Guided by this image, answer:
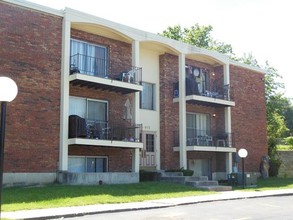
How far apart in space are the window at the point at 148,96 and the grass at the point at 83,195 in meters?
6.64

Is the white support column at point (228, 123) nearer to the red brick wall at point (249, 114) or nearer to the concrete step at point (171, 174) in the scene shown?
the red brick wall at point (249, 114)

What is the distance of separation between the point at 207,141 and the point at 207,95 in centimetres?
269

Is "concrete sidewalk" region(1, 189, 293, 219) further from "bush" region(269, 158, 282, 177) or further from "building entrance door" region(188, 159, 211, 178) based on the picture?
"bush" region(269, 158, 282, 177)

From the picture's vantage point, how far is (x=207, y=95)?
25781 mm

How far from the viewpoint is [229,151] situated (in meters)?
26.0

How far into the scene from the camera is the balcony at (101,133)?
1894 centimetres

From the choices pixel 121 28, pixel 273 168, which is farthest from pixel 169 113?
pixel 273 168

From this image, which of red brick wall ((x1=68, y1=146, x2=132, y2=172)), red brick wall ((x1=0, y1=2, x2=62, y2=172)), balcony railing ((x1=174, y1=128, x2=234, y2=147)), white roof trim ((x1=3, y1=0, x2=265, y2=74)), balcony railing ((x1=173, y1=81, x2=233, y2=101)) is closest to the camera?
red brick wall ((x1=0, y1=2, x2=62, y2=172))

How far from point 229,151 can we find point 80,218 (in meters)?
16.2

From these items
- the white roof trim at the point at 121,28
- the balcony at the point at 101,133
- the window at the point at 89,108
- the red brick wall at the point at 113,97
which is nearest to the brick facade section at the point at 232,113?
the white roof trim at the point at 121,28

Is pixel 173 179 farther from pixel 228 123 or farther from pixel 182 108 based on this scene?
pixel 228 123

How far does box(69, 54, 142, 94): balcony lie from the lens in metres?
19.5

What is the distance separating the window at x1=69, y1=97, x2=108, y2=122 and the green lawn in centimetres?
422

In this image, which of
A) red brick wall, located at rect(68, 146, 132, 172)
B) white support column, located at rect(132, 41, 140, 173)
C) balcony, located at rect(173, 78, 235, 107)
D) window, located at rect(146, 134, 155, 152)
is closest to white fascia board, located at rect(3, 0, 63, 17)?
white support column, located at rect(132, 41, 140, 173)
